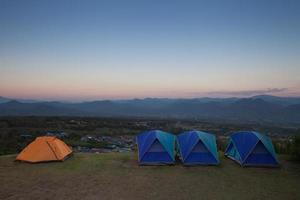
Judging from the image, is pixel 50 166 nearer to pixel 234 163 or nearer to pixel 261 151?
pixel 234 163

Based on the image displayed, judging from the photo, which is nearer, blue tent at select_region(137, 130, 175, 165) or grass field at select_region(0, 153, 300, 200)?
grass field at select_region(0, 153, 300, 200)

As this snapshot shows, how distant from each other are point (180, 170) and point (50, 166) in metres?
6.75

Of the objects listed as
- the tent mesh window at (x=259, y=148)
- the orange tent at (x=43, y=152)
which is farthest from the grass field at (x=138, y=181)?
the tent mesh window at (x=259, y=148)

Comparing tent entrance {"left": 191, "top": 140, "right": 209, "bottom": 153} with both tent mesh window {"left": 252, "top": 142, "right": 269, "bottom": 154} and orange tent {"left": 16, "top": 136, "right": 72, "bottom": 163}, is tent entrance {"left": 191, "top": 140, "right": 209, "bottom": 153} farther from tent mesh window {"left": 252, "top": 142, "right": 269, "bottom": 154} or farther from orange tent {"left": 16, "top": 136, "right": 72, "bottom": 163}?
orange tent {"left": 16, "top": 136, "right": 72, "bottom": 163}

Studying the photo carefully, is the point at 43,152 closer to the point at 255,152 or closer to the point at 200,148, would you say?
the point at 200,148

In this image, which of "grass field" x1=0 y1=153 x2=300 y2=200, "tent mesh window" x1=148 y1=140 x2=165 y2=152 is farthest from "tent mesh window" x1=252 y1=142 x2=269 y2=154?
"tent mesh window" x1=148 y1=140 x2=165 y2=152

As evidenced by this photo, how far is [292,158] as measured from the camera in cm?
1673

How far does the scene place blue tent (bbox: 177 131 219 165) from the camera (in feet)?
50.6

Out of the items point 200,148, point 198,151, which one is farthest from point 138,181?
point 200,148

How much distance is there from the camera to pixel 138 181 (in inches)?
495

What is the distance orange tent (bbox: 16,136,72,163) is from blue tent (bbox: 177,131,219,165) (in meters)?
6.83

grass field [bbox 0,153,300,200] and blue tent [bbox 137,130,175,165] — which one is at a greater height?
blue tent [bbox 137,130,175,165]

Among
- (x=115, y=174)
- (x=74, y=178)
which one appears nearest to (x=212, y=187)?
(x=115, y=174)

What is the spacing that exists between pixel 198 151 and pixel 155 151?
2368mm
